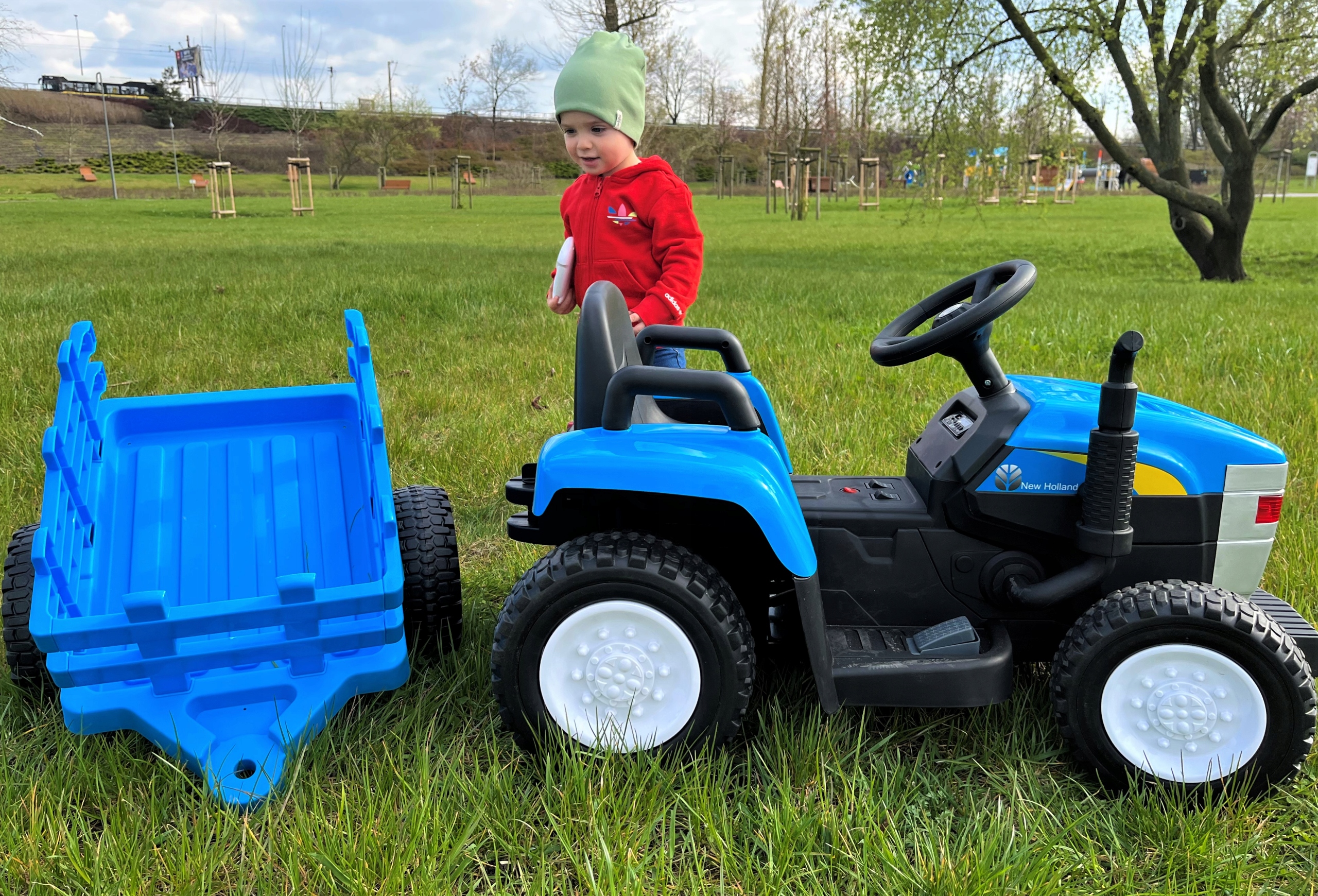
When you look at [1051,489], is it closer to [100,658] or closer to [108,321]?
[100,658]

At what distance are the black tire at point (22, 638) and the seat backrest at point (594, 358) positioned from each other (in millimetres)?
1328

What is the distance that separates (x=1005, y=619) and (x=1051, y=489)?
0.33 meters

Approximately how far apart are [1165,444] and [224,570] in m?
2.12

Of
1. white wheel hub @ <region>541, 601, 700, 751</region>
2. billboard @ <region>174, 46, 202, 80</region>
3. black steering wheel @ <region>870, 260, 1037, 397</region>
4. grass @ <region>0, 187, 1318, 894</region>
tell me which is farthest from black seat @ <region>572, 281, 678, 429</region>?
billboard @ <region>174, 46, 202, 80</region>

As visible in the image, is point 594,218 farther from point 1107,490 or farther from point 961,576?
point 1107,490

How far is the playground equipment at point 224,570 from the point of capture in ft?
5.74

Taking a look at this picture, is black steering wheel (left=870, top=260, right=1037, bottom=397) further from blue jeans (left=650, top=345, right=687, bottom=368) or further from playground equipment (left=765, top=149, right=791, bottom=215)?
playground equipment (left=765, top=149, right=791, bottom=215)

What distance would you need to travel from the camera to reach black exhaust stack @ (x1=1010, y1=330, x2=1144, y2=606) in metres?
1.66

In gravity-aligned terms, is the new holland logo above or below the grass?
above

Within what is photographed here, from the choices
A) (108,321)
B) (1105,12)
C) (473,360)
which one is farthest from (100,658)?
(1105,12)

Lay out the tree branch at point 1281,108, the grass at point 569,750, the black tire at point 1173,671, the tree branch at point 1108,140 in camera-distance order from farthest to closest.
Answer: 1. the tree branch at point 1108,140
2. the tree branch at point 1281,108
3. the black tire at point 1173,671
4. the grass at point 569,750

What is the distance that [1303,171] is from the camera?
7344cm

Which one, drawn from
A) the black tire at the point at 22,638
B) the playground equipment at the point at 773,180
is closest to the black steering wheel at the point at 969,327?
the black tire at the point at 22,638

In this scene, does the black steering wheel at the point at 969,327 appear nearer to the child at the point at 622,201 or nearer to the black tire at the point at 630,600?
the black tire at the point at 630,600
